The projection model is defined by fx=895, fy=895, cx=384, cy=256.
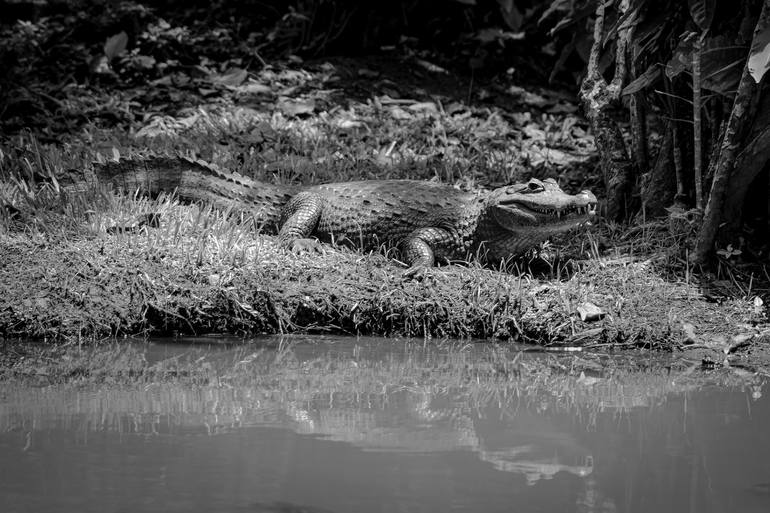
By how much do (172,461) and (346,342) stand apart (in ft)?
7.06

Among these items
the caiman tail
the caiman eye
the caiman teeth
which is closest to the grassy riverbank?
the caiman teeth

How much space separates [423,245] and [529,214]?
76 centimetres

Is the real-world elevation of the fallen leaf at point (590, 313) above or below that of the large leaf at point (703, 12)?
below

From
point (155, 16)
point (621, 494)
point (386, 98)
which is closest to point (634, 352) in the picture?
point (621, 494)

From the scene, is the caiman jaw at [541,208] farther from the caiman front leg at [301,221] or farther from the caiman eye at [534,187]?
the caiman front leg at [301,221]

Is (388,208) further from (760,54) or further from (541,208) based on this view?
(760,54)

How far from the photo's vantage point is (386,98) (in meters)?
9.49

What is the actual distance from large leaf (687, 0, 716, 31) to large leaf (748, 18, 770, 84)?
0.37m

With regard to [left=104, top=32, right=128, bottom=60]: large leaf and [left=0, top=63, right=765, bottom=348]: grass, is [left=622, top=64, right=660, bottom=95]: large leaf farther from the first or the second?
[left=104, top=32, right=128, bottom=60]: large leaf

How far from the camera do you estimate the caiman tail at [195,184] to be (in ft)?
21.8

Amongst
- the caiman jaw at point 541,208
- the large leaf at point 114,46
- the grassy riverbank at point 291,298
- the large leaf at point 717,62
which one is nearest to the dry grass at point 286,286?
the grassy riverbank at point 291,298

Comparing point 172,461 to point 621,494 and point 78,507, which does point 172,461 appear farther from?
point 621,494

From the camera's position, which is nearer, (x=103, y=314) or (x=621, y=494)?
(x=621, y=494)

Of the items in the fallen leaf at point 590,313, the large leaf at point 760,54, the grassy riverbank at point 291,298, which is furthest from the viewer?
the fallen leaf at point 590,313
